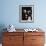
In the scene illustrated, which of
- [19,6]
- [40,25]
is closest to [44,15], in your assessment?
[40,25]

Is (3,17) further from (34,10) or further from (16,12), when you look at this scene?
(34,10)

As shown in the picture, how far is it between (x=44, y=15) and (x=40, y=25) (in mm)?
337

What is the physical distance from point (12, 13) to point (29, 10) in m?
0.54

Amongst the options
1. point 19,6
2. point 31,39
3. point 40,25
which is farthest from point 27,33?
point 19,6

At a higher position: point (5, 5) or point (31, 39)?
point (5, 5)

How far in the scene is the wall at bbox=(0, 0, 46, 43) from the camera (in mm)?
4051

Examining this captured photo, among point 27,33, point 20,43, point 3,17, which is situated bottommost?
point 20,43

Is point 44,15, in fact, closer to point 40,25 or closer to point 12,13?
point 40,25

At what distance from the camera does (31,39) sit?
3.60 metres

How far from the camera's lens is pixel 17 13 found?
407 cm

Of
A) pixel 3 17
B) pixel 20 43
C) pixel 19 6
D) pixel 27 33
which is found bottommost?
pixel 20 43

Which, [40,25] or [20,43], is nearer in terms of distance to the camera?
[20,43]

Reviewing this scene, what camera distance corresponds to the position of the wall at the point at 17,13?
13.3 feet

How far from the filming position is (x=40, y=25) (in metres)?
4.09
